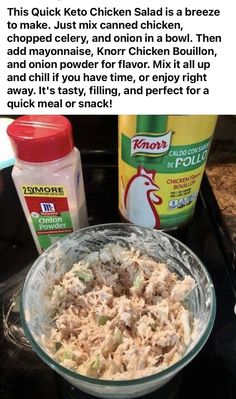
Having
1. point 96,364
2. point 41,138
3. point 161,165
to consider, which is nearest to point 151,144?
point 161,165

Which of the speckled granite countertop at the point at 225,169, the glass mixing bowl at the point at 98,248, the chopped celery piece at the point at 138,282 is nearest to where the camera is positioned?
the glass mixing bowl at the point at 98,248

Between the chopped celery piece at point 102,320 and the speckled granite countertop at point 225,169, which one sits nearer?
the chopped celery piece at point 102,320

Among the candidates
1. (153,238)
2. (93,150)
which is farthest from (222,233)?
(93,150)

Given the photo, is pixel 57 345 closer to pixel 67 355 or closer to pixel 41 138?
pixel 67 355

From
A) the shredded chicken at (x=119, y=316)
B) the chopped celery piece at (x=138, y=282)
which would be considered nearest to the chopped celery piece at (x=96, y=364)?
the shredded chicken at (x=119, y=316)

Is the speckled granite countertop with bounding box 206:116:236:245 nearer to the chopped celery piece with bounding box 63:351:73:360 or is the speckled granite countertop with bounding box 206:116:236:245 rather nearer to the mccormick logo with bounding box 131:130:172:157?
the mccormick logo with bounding box 131:130:172:157

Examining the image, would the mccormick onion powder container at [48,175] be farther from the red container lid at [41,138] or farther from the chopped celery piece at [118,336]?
the chopped celery piece at [118,336]
